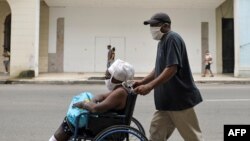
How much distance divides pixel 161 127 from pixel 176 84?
561mm

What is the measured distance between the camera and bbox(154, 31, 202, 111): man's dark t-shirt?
→ 14.3 feet

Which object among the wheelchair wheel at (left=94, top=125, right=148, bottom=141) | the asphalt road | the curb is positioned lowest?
the asphalt road

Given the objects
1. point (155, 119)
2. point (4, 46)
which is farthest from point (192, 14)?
point (155, 119)

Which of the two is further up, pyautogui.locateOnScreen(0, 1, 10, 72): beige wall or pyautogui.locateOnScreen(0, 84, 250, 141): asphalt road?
pyautogui.locateOnScreen(0, 1, 10, 72): beige wall

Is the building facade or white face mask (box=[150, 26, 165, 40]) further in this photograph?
the building facade

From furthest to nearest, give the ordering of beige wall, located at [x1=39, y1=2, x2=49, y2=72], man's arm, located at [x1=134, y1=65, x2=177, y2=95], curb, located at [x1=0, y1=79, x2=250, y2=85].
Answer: beige wall, located at [x1=39, y1=2, x2=49, y2=72], curb, located at [x1=0, y1=79, x2=250, y2=85], man's arm, located at [x1=134, y1=65, x2=177, y2=95]

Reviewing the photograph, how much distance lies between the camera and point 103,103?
4.62 m

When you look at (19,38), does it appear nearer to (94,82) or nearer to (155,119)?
(94,82)

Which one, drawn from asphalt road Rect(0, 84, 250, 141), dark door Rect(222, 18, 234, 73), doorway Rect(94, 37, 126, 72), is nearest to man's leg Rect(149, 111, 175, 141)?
asphalt road Rect(0, 84, 250, 141)

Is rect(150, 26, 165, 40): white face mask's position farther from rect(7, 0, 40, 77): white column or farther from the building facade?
the building facade

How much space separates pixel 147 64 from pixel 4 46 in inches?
328

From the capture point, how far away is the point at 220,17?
25.1m

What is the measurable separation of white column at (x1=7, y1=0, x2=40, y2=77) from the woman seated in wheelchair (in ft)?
53.9

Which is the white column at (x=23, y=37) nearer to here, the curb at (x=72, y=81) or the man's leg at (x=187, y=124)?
the curb at (x=72, y=81)
